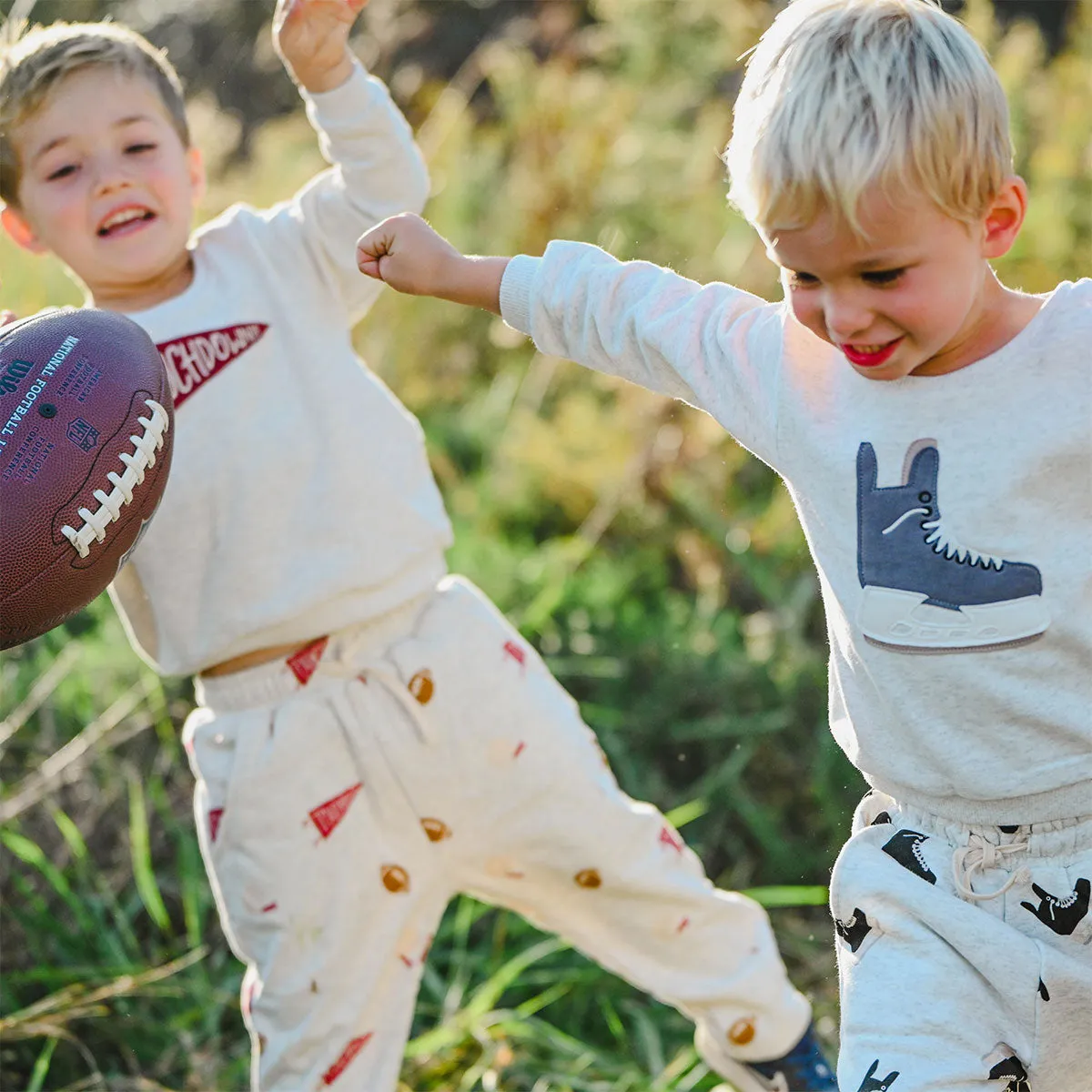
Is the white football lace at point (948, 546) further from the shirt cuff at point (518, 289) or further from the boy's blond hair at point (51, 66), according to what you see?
the boy's blond hair at point (51, 66)

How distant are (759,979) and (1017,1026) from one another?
830 mm

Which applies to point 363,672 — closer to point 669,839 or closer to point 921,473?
point 669,839

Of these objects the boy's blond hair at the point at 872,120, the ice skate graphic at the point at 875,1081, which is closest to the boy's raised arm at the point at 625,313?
the boy's blond hair at the point at 872,120

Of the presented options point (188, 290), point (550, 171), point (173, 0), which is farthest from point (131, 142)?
point (173, 0)

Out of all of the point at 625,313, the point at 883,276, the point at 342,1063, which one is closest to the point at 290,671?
the point at 342,1063

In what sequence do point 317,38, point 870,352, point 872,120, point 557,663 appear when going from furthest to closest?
point 557,663
point 317,38
point 870,352
point 872,120

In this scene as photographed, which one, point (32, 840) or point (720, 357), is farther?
point (32, 840)

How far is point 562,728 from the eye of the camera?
274 centimetres

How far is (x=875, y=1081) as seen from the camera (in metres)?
2.00

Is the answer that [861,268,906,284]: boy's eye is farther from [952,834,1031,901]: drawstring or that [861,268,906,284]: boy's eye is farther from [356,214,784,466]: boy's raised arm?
[952,834,1031,901]: drawstring

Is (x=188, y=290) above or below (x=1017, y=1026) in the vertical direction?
above

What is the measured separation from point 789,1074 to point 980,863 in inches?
38.0

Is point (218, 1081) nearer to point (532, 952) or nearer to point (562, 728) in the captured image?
point (532, 952)

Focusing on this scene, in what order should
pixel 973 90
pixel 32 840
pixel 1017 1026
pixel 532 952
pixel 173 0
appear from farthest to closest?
pixel 173 0, pixel 32 840, pixel 532 952, pixel 1017 1026, pixel 973 90
